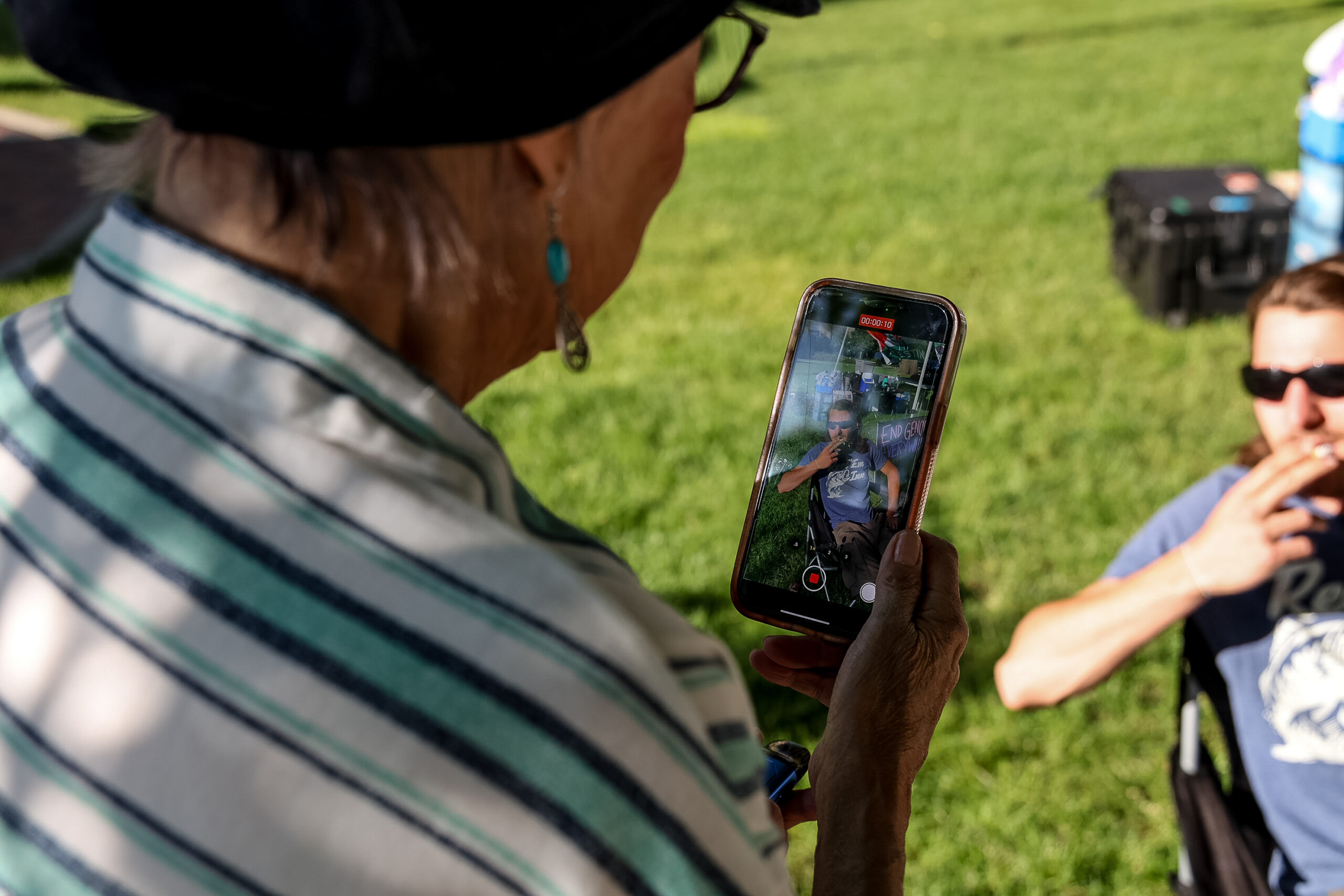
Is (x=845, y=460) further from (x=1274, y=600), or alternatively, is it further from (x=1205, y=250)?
(x=1205, y=250)

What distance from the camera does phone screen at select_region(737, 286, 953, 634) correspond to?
132 centimetres

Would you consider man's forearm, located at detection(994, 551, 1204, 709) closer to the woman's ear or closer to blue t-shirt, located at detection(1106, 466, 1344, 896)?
blue t-shirt, located at detection(1106, 466, 1344, 896)

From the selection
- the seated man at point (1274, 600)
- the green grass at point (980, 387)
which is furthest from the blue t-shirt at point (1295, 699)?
the green grass at point (980, 387)

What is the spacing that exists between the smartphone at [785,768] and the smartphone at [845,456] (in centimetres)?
14

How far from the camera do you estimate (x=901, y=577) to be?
1245 mm

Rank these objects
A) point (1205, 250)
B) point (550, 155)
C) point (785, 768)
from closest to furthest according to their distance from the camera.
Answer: point (550, 155) < point (785, 768) < point (1205, 250)

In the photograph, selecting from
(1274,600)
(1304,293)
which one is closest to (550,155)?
(1274,600)

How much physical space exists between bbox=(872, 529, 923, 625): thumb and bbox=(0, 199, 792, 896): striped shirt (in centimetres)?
51

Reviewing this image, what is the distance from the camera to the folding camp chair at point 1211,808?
2.23 m

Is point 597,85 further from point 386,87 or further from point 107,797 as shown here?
point 107,797

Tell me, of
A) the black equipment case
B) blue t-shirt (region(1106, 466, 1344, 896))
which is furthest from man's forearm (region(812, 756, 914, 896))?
the black equipment case

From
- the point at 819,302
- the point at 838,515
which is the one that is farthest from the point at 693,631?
the point at 819,302

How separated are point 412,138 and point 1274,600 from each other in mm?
2007

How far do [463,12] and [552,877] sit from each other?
1.63 ft
